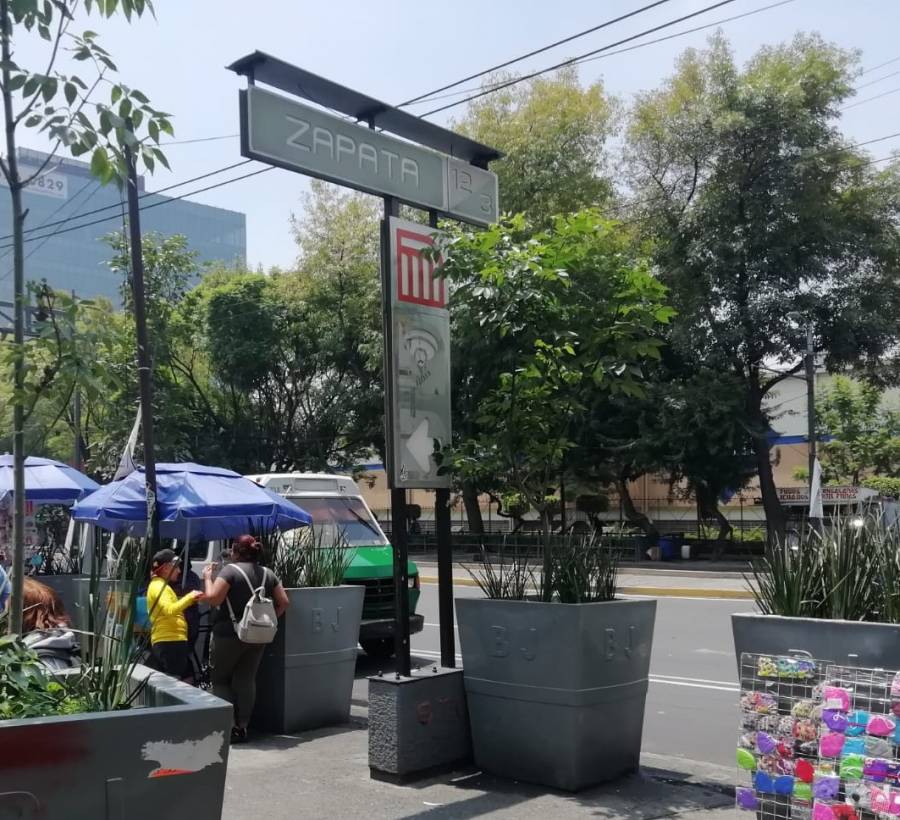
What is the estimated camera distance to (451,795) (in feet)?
20.6

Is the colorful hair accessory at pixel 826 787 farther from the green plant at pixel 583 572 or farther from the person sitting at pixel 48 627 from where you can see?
the person sitting at pixel 48 627

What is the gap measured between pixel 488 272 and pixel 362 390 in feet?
99.1

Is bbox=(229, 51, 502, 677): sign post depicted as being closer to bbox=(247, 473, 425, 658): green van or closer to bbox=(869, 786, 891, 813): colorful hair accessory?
bbox=(869, 786, 891, 813): colorful hair accessory

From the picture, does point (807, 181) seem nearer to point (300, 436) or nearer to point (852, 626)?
point (300, 436)

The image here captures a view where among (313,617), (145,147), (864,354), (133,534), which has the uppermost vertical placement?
(864,354)

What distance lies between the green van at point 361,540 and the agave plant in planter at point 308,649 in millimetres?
3099

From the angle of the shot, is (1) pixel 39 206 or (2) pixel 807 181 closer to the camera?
(2) pixel 807 181

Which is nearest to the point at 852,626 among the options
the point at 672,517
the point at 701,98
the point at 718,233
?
the point at 718,233

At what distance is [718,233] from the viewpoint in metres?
27.3

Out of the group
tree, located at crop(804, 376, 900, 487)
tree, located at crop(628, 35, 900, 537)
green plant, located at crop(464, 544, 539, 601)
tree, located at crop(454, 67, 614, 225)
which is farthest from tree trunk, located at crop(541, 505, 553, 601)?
tree, located at crop(804, 376, 900, 487)

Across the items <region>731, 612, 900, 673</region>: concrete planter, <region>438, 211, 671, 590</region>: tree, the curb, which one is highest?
<region>438, 211, 671, 590</region>: tree

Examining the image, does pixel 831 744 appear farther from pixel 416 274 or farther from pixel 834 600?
pixel 416 274

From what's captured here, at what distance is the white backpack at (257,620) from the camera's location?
7.87 m

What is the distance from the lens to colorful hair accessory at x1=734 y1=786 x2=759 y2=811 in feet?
16.3
